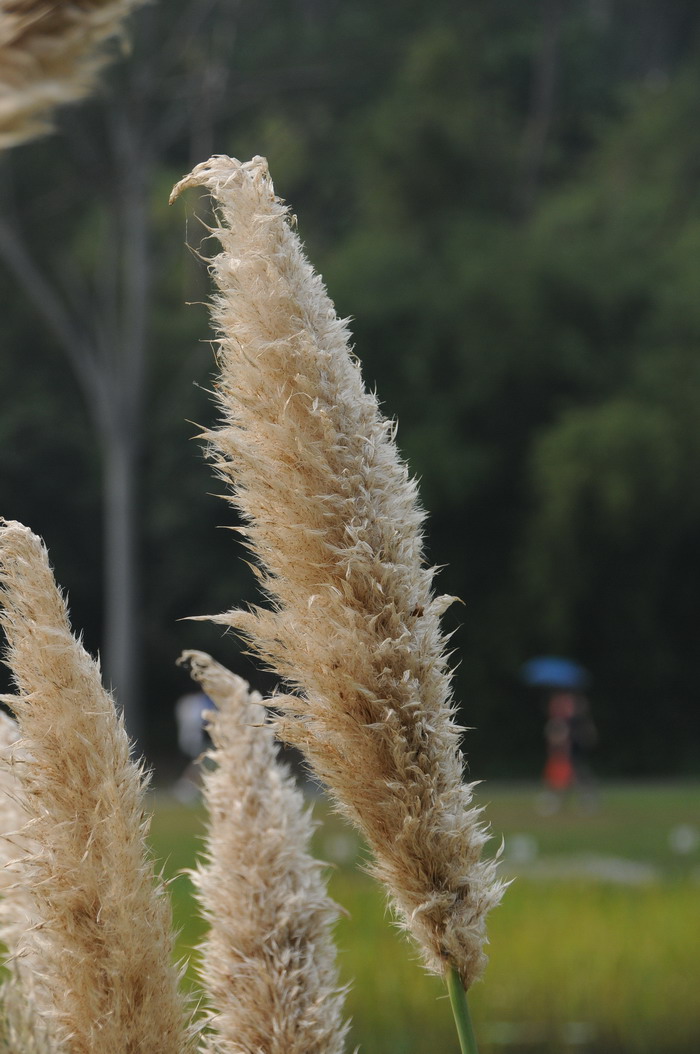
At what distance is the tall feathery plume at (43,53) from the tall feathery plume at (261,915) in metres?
0.56

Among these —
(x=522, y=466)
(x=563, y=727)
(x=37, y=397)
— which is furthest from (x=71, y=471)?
(x=563, y=727)

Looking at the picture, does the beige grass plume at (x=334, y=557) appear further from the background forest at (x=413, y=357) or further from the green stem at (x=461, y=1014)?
the background forest at (x=413, y=357)

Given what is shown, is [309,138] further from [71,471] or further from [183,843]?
[183,843]

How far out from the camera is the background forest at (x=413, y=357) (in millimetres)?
21891

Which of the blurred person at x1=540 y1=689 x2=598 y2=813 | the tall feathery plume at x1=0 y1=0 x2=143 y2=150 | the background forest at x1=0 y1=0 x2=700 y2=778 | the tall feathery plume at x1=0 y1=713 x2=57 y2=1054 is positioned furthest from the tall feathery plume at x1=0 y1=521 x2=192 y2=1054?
the background forest at x1=0 y1=0 x2=700 y2=778

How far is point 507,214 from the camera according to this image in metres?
28.6

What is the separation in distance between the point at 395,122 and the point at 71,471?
28.8 feet

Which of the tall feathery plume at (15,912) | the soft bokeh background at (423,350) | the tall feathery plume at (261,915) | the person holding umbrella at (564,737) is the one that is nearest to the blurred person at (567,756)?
the person holding umbrella at (564,737)

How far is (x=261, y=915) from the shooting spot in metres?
1.39

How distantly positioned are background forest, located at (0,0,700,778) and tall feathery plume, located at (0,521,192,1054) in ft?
63.4

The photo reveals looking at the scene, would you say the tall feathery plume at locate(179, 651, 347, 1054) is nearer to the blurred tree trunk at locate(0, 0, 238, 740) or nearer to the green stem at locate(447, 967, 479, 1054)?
the green stem at locate(447, 967, 479, 1054)

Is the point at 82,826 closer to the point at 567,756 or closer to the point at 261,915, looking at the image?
the point at 261,915

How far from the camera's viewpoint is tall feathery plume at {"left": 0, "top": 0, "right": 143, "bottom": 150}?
3.12 feet

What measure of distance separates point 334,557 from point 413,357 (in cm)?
2301
